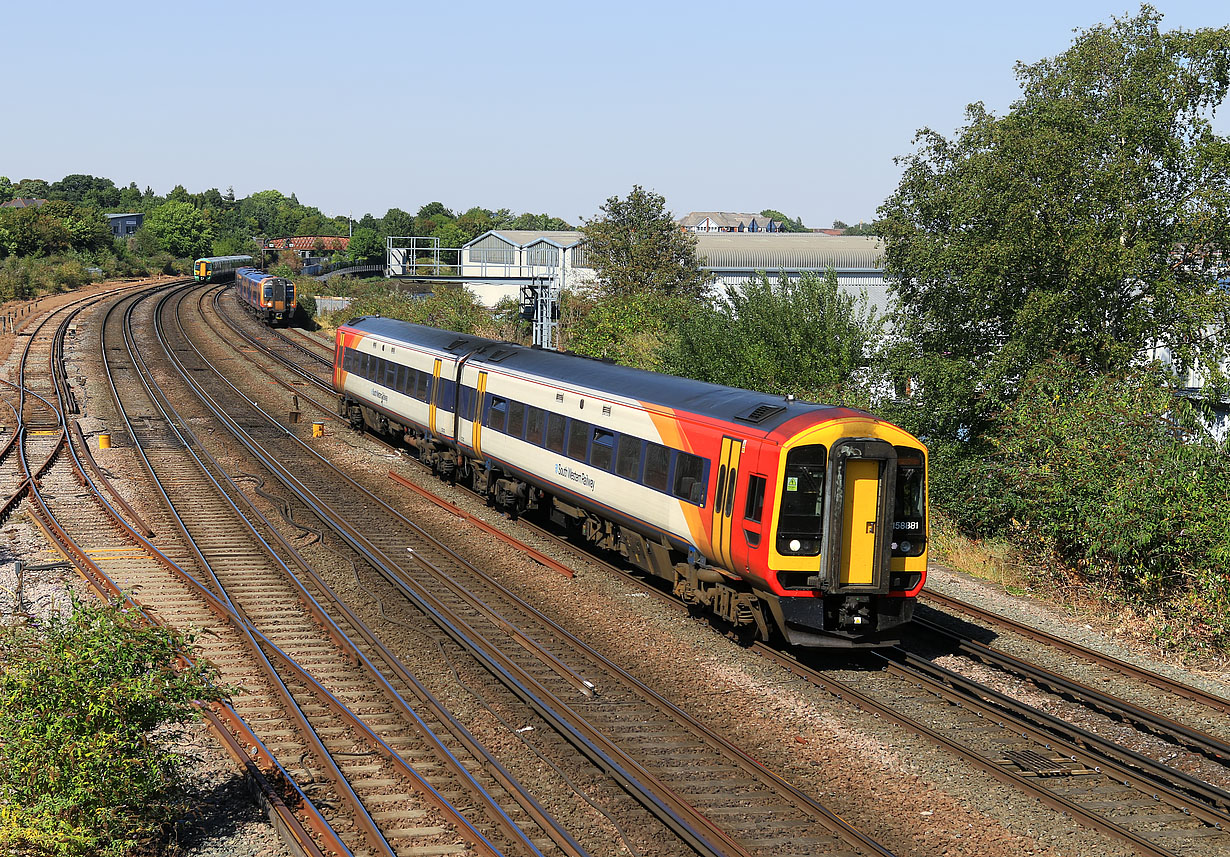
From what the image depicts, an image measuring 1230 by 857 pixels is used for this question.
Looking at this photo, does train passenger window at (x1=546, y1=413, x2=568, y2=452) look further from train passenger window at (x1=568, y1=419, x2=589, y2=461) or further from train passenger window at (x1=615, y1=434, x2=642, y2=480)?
train passenger window at (x1=615, y1=434, x2=642, y2=480)

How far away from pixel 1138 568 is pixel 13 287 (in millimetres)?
68652

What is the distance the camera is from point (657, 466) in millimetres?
16109

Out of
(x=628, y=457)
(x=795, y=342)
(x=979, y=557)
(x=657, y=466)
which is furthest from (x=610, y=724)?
(x=795, y=342)

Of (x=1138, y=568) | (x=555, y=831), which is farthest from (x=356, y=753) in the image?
(x=1138, y=568)

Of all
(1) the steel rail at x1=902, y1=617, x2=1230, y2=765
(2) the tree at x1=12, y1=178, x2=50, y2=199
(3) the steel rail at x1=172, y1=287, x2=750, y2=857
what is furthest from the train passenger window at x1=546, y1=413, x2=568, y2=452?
(2) the tree at x1=12, y1=178, x2=50, y2=199

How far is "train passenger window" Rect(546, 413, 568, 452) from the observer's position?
19.2 m

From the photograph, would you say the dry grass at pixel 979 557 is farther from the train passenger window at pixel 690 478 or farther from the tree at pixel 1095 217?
the train passenger window at pixel 690 478

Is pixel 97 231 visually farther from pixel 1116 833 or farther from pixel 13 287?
pixel 1116 833

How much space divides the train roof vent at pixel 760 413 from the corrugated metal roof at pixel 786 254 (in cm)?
4589

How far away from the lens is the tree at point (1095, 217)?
2289cm

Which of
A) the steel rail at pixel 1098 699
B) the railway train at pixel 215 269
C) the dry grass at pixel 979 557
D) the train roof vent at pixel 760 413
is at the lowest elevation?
A: the dry grass at pixel 979 557

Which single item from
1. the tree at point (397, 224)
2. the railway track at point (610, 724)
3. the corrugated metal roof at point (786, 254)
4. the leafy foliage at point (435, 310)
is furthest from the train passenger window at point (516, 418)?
the tree at point (397, 224)

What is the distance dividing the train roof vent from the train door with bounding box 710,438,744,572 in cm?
38

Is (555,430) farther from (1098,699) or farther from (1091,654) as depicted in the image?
(1098,699)
